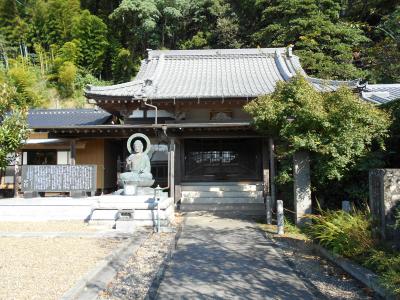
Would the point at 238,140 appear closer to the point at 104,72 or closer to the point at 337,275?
the point at 337,275

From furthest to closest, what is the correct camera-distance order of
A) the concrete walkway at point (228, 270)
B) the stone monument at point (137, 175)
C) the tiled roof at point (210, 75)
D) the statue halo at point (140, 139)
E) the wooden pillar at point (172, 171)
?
the tiled roof at point (210, 75), the wooden pillar at point (172, 171), the statue halo at point (140, 139), the stone monument at point (137, 175), the concrete walkway at point (228, 270)

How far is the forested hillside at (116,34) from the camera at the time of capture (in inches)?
1055

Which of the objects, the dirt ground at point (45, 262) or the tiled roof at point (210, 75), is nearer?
the dirt ground at point (45, 262)

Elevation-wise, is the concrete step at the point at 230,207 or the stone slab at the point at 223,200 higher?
the stone slab at the point at 223,200

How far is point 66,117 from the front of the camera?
1936 cm

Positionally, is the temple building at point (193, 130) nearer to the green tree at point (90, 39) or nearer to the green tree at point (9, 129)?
the green tree at point (9, 129)

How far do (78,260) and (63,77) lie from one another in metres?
30.6

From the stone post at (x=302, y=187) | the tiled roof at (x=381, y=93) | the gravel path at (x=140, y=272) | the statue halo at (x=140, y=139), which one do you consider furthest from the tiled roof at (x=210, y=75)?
the gravel path at (x=140, y=272)

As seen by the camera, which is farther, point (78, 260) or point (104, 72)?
point (104, 72)

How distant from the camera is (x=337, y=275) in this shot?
534 cm

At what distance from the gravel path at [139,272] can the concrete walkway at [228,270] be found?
0.24 m

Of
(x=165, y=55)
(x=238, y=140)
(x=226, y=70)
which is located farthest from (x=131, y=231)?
(x=165, y=55)

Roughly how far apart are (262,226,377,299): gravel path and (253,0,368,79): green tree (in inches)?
705

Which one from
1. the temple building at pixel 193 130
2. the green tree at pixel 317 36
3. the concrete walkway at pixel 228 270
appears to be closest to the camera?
the concrete walkway at pixel 228 270
